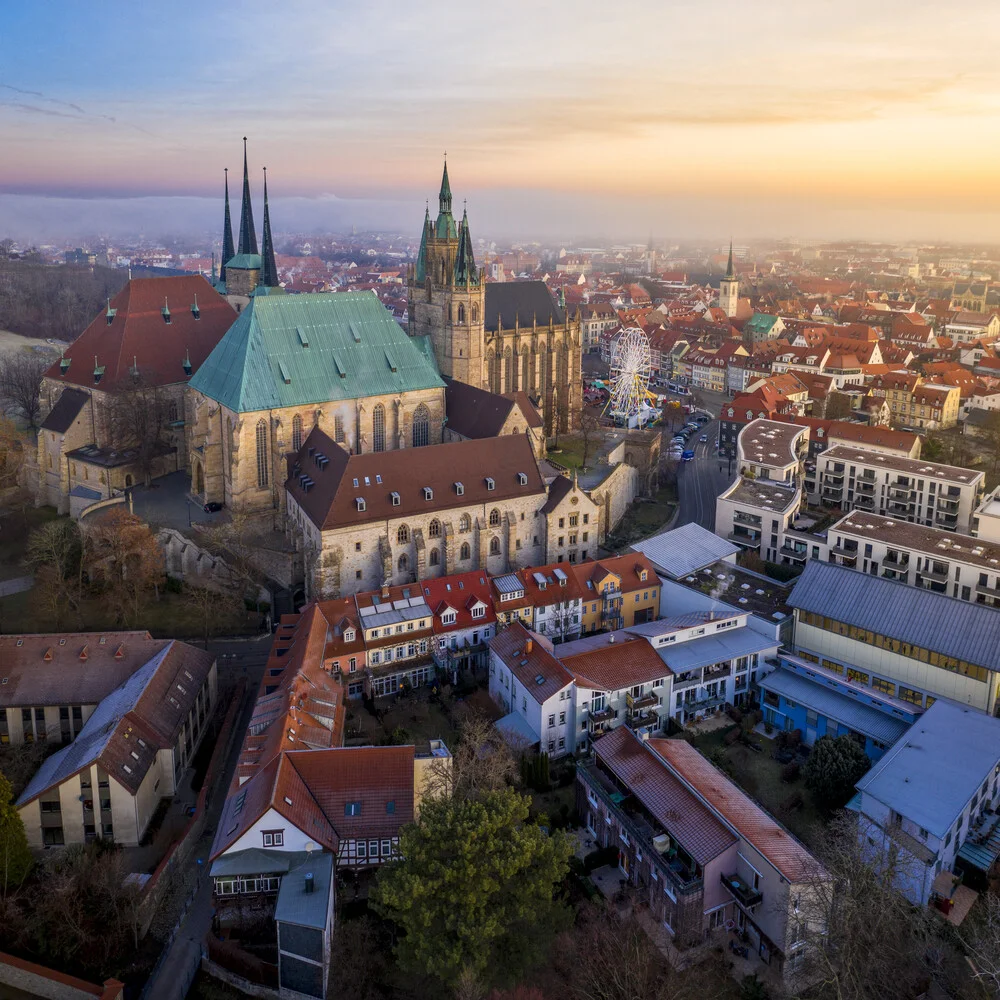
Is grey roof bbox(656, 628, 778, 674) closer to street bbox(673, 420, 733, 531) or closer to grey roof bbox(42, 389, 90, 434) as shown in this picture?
street bbox(673, 420, 733, 531)

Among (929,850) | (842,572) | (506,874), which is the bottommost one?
(929,850)

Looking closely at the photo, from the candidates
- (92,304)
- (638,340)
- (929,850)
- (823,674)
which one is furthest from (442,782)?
(92,304)

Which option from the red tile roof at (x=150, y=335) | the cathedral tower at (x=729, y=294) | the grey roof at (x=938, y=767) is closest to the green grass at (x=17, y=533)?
the red tile roof at (x=150, y=335)

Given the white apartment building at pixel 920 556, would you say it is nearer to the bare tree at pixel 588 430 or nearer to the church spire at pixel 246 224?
the bare tree at pixel 588 430

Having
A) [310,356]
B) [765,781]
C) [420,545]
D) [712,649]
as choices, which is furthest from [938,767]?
[310,356]

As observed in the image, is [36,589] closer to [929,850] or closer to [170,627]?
[170,627]

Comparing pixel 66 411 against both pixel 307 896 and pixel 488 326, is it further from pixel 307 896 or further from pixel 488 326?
pixel 307 896
